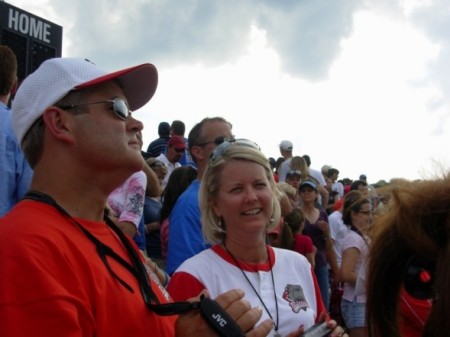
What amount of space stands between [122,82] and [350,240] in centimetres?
376

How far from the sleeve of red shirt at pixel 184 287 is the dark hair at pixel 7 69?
2.04 meters

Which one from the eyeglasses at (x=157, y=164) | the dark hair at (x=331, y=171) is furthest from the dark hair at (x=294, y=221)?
the dark hair at (x=331, y=171)

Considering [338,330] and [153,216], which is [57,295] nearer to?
[338,330]

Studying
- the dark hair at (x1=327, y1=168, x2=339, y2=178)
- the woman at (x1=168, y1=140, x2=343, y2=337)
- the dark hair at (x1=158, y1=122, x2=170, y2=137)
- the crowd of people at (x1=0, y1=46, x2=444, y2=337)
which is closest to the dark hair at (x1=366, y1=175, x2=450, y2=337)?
the crowd of people at (x1=0, y1=46, x2=444, y2=337)

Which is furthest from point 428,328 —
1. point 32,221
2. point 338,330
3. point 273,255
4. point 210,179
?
point 210,179

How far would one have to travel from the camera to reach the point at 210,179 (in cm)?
309

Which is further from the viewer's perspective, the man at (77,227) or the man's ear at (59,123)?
the man's ear at (59,123)

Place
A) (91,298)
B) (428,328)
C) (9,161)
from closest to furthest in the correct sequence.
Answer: (428,328) < (91,298) < (9,161)

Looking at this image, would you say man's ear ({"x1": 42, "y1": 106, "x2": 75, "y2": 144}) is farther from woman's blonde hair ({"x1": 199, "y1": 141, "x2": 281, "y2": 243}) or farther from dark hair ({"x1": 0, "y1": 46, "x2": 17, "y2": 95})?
dark hair ({"x1": 0, "y1": 46, "x2": 17, "y2": 95})

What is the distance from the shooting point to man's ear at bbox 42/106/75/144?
183cm

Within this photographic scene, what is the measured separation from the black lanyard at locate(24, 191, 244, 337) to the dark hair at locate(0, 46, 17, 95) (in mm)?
2285

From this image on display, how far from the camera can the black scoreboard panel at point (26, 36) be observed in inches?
223

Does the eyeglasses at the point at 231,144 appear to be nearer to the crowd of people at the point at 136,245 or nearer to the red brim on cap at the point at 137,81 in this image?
the crowd of people at the point at 136,245

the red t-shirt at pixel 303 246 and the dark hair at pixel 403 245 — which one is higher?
the dark hair at pixel 403 245
